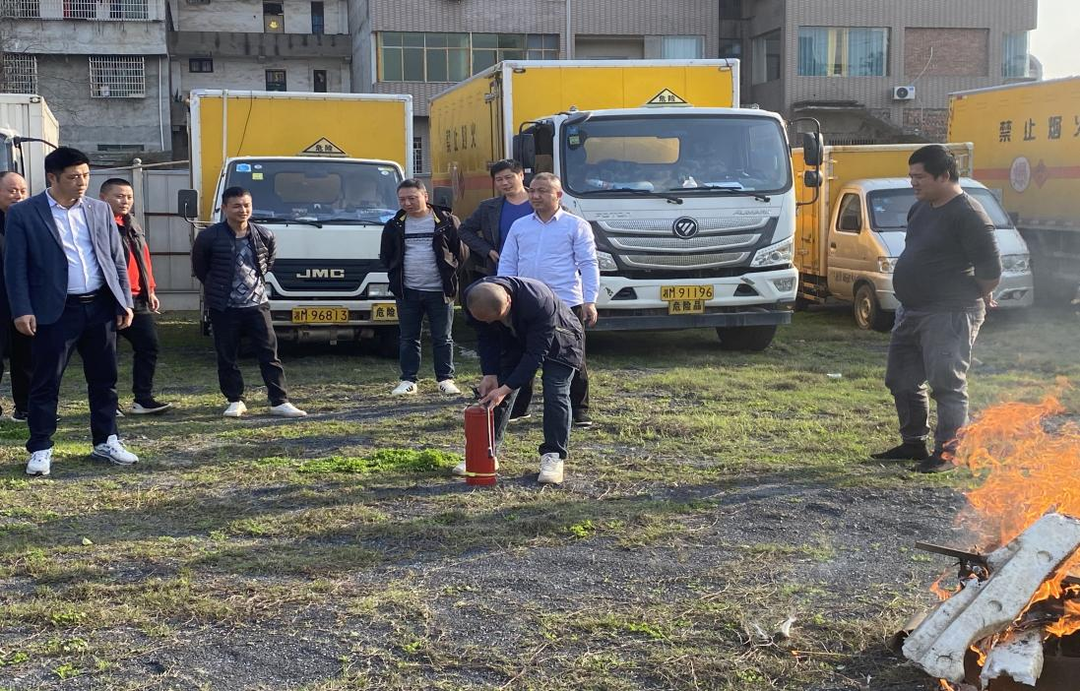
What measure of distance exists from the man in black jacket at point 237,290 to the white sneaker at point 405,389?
3.28ft

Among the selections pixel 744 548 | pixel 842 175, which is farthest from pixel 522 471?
pixel 842 175

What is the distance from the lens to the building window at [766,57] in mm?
40938

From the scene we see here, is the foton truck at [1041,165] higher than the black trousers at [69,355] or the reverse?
higher

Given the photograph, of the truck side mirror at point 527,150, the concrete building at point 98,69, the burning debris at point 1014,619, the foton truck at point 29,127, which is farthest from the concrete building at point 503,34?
the burning debris at point 1014,619

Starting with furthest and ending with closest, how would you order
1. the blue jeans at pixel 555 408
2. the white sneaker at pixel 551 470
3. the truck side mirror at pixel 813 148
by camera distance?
the truck side mirror at pixel 813 148, the blue jeans at pixel 555 408, the white sneaker at pixel 551 470

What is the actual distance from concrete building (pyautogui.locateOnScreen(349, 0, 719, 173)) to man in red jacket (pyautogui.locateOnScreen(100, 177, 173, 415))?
3235cm

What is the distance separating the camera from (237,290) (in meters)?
8.75

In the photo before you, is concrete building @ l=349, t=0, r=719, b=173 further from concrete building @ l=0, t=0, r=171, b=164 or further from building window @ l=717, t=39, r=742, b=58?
concrete building @ l=0, t=0, r=171, b=164

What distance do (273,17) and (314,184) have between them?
38.7 meters

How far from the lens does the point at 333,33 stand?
4753 centimetres

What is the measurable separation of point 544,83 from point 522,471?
6640 mm

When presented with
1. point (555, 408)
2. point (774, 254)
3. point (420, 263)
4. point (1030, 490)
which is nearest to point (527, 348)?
point (555, 408)

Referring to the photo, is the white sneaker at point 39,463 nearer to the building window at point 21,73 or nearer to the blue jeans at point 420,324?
the blue jeans at point 420,324

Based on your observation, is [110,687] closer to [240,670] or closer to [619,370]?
[240,670]
